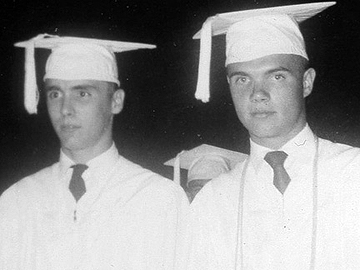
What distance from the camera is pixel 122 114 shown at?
171 inches

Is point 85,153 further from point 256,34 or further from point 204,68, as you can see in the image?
point 256,34

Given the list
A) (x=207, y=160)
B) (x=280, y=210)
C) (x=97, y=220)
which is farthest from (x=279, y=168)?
(x=207, y=160)

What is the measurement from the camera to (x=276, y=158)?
7.52ft

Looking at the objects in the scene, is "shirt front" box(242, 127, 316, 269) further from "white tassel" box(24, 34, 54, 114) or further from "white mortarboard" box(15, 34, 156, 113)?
"white tassel" box(24, 34, 54, 114)

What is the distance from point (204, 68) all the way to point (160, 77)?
67.0 inches

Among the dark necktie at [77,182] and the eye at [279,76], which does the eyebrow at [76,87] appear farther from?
the eye at [279,76]

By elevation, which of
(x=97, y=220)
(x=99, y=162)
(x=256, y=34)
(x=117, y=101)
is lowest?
(x=97, y=220)

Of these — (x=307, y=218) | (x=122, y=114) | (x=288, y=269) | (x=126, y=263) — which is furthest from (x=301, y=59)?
(x=122, y=114)

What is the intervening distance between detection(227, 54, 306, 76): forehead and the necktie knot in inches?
12.0

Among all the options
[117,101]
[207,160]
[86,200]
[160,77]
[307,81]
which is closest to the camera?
[307,81]

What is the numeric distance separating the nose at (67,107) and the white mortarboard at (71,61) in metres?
0.14

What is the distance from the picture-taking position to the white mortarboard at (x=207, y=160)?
393 centimetres

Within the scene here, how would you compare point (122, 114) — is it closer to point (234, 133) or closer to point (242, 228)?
point (234, 133)

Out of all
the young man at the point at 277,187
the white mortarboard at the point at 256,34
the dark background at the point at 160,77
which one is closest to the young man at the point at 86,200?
the young man at the point at 277,187
